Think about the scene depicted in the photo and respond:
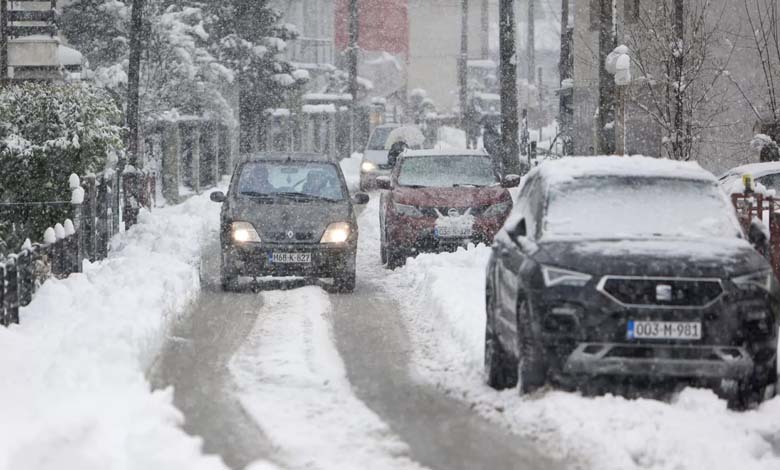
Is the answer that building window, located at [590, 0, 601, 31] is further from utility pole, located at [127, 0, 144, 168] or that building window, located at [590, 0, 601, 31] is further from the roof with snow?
the roof with snow

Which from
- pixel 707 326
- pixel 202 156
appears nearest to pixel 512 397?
pixel 707 326

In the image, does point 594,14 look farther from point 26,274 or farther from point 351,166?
point 26,274

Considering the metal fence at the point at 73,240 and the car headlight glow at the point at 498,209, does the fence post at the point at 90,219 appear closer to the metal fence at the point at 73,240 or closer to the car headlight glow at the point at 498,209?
the metal fence at the point at 73,240

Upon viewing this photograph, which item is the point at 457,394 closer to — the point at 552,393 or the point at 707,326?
the point at 552,393

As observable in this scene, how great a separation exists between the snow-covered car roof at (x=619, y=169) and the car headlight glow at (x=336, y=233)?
251 inches

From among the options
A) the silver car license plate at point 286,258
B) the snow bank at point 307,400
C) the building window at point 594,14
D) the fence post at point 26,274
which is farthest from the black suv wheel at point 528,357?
the building window at point 594,14

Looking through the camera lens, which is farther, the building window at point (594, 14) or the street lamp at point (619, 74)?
the building window at point (594, 14)

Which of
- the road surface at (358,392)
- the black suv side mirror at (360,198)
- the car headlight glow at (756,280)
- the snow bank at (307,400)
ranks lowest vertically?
the road surface at (358,392)

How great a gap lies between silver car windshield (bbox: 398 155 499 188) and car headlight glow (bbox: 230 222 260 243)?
4.29 metres

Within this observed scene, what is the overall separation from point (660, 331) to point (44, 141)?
43.0 feet

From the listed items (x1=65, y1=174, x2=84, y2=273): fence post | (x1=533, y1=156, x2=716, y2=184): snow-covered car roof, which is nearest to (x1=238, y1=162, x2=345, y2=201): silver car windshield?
(x1=65, y1=174, x2=84, y2=273): fence post

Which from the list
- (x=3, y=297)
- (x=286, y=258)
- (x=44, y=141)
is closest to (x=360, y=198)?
(x=286, y=258)

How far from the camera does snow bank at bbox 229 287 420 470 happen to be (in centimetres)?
802

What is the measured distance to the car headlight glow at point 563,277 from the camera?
8.93 metres
